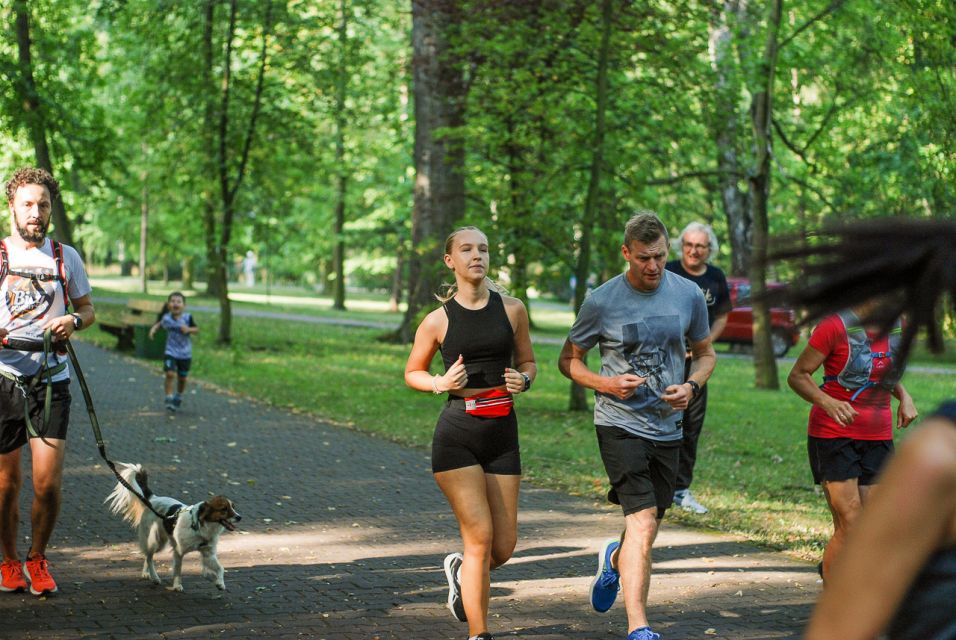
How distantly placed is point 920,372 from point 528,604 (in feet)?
76.1

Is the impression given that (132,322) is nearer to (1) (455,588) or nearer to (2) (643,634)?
(1) (455,588)

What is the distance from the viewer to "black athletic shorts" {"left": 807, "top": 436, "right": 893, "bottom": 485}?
6430 millimetres

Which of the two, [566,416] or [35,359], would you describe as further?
[566,416]

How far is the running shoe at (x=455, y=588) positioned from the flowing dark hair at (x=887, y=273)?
4374 millimetres

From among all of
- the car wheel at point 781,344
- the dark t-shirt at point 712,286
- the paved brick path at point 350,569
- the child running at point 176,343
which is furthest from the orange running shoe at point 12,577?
the car wheel at point 781,344

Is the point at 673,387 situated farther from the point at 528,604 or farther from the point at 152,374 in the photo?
the point at 152,374

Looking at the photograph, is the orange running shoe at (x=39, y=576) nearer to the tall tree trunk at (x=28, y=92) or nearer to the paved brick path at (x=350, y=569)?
the paved brick path at (x=350, y=569)

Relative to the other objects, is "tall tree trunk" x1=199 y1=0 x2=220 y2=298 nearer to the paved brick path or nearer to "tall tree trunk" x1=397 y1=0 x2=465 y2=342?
"tall tree trunk" x1=397 y1=0 x2=465 y2=342

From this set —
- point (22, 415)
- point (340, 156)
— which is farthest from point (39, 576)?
point (340, 156)

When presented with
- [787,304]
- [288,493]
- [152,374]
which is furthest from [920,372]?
[787,304]

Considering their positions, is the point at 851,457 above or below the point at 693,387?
below

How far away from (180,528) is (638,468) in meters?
2.82

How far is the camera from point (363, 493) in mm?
10602

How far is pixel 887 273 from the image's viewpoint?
1783 mm
